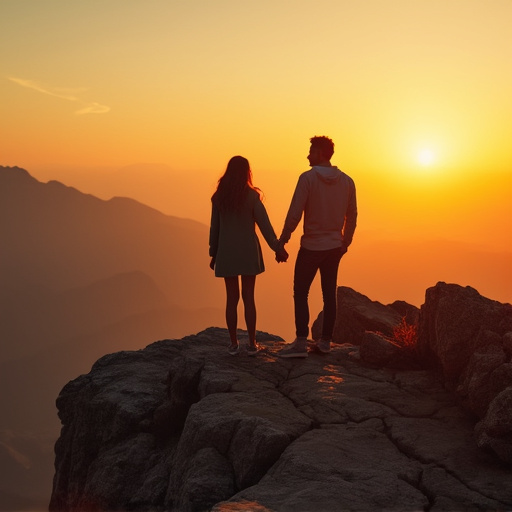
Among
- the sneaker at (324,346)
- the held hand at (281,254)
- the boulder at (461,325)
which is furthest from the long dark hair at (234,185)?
the boulder at (461,325)

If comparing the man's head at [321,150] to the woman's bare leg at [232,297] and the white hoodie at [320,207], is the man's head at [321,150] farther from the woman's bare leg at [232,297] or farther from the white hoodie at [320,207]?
the woman's bare leg at [232,297]

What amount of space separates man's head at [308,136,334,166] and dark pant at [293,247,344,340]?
4.63ft

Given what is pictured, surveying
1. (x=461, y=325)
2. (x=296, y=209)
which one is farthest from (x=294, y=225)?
(x=461, y=325)

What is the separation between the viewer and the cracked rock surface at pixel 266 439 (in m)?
6.05

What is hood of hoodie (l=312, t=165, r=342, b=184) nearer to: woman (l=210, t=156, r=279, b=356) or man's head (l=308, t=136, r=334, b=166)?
man's head (l=308, t=136, r=334, b=166)

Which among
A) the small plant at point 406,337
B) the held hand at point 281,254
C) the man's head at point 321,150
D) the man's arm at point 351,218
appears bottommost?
the small plant at point 406,337

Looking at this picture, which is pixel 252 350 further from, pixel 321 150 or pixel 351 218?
pixel 321 150

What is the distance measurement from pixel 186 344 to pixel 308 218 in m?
3.98

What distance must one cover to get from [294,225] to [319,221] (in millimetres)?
486

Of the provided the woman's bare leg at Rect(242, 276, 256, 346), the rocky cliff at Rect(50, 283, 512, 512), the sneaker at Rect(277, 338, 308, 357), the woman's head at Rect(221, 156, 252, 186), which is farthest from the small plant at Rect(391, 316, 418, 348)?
the woman's head at Rect(221, 156, 252, 186)

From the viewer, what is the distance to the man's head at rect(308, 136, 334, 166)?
977 centimetres

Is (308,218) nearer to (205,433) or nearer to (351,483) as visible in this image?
(205,433)

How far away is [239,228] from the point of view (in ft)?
32.5

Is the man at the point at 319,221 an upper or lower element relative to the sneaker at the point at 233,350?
upper
